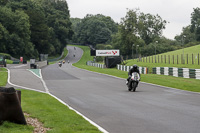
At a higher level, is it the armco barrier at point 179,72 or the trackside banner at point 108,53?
the trackside banner at point 108,53

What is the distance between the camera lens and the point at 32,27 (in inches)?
4653

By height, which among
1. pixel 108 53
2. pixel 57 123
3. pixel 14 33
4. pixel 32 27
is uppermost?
pixel 32 27

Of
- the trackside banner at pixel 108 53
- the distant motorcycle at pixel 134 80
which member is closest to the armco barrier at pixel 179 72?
the distant motorcycle at pixel 134 80

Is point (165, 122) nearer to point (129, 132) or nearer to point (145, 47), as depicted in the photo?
point (129, 132)

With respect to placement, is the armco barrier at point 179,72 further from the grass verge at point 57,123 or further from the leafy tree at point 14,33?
the leafy tree at point 14,33

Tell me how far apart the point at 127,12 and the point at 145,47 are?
44.9 feet

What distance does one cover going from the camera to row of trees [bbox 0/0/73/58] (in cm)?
9419

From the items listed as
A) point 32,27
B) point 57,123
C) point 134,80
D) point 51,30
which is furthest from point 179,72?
point 51,30

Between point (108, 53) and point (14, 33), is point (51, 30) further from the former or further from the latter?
point (108, 53)

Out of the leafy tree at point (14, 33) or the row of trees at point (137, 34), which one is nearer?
the leafy tree at point (14, 33)

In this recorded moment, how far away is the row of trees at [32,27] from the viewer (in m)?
94.2

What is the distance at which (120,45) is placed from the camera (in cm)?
12900

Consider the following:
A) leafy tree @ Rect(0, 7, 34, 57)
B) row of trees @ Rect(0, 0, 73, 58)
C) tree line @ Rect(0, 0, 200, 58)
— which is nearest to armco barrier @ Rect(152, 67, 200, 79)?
tree line @ Rect(0, 0, 200, 58)

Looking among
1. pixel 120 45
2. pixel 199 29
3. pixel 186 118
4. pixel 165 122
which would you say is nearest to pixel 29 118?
pixel 165 122
